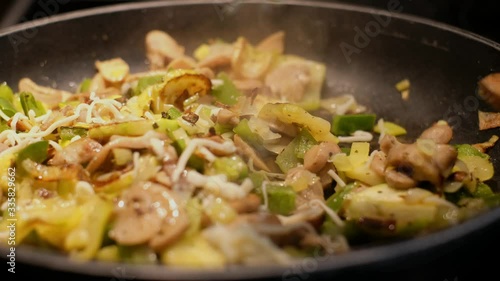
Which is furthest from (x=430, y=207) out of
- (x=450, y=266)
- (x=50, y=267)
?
(x=50, y=267)

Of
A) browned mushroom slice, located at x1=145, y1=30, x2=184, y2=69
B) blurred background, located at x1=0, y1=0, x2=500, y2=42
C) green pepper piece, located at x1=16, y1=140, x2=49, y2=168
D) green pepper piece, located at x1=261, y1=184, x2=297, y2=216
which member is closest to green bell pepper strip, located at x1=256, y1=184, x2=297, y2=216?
green pepper piece, located at x1=261, y1=184, x2=297, y2=216

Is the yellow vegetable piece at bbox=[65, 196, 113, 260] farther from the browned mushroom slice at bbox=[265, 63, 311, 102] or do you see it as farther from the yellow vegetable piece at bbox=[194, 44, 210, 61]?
the yellow vegetable piece at bbox=[194, 44, 210, 61]

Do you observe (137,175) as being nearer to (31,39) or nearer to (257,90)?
(257,90)

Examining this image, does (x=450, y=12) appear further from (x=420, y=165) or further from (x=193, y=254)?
(x=193, y=254)

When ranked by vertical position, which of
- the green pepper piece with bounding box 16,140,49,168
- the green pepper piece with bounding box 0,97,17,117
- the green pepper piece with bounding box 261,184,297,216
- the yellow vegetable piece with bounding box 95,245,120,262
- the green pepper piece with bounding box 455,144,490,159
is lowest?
the green pepper piece with bounding box 455,144,490,159

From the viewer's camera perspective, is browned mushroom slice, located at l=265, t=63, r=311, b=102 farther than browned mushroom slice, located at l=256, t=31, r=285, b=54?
No
